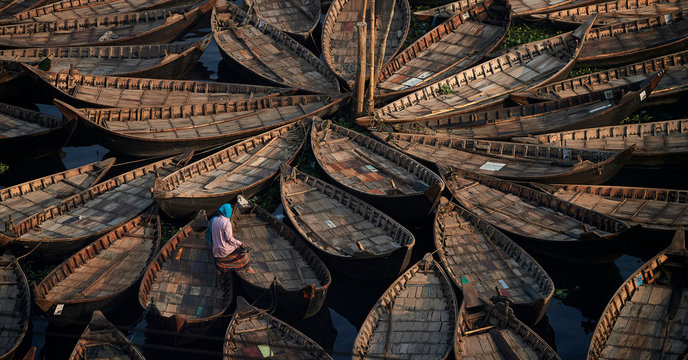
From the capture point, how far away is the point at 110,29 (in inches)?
1384

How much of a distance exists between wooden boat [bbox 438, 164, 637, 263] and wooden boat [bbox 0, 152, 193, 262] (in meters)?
9.85

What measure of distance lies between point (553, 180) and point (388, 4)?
530 inches

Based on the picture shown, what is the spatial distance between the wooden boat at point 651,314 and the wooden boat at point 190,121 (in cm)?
1268

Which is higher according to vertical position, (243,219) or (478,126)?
(478,126)

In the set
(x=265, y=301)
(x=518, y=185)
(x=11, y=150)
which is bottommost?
(x=265, y=301)

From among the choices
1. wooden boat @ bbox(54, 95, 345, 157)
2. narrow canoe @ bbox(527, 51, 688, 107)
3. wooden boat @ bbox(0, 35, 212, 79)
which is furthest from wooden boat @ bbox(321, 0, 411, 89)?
narrow canoe @ bbox(527, 51, 688, 107)

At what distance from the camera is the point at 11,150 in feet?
89.2

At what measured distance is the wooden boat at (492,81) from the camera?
28969mm

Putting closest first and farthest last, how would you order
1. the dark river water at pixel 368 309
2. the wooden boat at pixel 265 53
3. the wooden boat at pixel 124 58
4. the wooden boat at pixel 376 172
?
the dark river water at pixel 368 309
the wooden boat at pixel 376 172
the wooden boat at pixel 265 53
the wooden boat at pixel 124 58

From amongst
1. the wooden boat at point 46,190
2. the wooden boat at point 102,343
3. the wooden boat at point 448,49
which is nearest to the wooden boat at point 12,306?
the wooden boat at point 102,343

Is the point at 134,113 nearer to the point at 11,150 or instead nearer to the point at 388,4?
the point at 11,150

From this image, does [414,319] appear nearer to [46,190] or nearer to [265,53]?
[46,190]

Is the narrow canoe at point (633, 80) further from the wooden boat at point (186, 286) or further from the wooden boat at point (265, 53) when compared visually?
the wooden boat at point (186, 286)

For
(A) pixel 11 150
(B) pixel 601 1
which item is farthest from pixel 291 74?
(B) pixel 601 1
